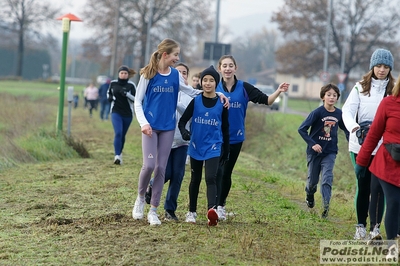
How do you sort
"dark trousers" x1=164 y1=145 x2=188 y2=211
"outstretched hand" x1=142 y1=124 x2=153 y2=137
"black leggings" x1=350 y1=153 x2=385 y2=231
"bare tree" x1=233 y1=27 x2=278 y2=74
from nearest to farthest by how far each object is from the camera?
"black leggings" x1=350 y1=153 x2=385 y2=231, "outstretched hand" x1=142 y1=124 x2=153 y2=137, "dark trousers" x1=164 y1=145 x2=188 y2=211, "bare tree" x1=233 y1=27 x2=278 y2=74

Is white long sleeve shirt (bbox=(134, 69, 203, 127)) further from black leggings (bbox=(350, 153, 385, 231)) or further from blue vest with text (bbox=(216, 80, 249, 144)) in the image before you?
black leggings (bbox=(350, 153, 385, 231))

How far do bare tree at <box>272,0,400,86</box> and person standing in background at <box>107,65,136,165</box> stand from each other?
53434 mm

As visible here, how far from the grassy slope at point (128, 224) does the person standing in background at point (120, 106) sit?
19.8 inches

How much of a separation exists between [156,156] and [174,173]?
38cm

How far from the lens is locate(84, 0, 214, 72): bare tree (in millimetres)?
56781

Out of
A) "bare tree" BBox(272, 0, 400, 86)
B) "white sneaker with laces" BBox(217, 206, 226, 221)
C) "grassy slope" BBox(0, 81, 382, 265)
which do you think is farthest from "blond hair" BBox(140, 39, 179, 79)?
"bare tree" BBox(272, 0, 400, 86)

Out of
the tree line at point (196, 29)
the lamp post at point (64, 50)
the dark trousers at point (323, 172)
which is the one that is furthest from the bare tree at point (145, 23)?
the dark trousers at point (323, 172)

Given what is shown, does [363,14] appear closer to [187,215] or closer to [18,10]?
[18,10]

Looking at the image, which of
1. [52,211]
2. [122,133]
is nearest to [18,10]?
[122,133]

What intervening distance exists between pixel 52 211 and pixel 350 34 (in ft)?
201

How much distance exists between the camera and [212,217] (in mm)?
7012

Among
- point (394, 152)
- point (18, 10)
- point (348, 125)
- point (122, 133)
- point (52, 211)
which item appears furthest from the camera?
point (18, 10)

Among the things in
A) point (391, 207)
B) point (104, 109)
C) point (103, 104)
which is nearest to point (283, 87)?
point (391, 207)

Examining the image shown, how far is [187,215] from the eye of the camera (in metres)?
7.39
